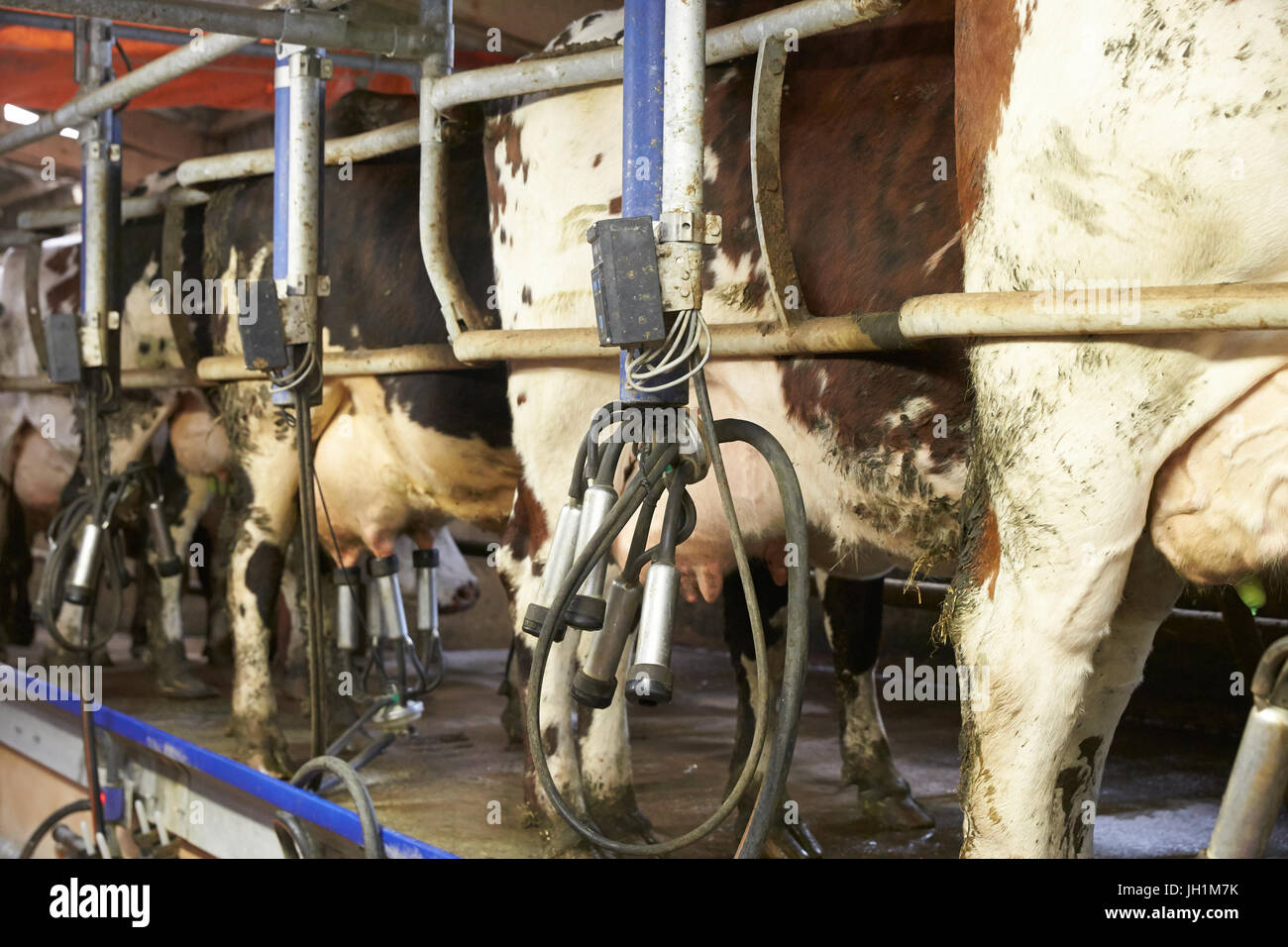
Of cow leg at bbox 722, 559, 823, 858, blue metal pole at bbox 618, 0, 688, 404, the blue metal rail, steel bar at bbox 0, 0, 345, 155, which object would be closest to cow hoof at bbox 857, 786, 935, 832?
cow leg at bbox 722, 559, 823, 858

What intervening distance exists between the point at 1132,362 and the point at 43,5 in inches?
93.1

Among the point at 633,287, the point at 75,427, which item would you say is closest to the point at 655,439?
the point at 633,287

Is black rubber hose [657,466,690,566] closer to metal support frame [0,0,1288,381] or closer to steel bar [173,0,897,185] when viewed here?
metal support frame [0,0,1288,381]

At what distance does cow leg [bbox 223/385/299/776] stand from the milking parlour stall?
0.01 meters

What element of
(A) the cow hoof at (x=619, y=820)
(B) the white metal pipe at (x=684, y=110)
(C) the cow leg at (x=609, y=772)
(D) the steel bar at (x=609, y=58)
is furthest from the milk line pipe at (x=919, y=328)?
(A) the cow hoof at (x=619, y=820)

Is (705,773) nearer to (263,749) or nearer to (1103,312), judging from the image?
(263,749)

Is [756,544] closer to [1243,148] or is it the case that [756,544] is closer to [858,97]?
[858,97]

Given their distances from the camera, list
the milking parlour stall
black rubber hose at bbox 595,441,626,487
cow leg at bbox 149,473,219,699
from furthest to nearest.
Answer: cow leg at bbox 149,473,219,699 → black rubber hose at bbox 595,441,626,487 → the milking parlour stall

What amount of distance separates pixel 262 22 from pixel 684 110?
4.81 feet

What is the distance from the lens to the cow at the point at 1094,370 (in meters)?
1.57

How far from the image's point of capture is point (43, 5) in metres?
2.80

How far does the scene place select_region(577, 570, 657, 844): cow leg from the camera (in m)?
2.97
